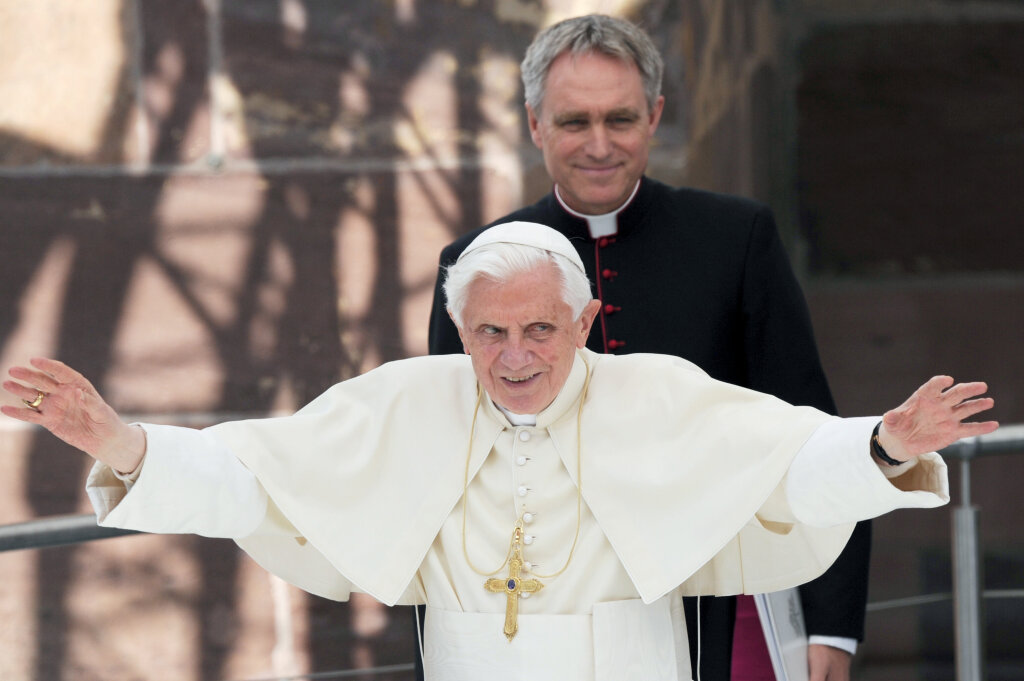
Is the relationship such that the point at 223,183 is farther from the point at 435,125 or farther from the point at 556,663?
the point at 556,663

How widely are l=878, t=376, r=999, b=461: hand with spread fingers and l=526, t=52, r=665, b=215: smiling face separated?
3.18 ft

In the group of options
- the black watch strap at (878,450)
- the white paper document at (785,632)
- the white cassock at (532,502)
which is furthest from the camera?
the white paper document at (785,632)

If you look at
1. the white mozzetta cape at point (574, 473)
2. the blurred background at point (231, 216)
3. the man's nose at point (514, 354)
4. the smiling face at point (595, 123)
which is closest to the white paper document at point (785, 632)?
the white mozzetta cape at point (574, 473)

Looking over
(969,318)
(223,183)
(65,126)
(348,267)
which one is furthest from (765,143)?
(65,126)

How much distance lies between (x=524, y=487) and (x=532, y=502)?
0.10 feet

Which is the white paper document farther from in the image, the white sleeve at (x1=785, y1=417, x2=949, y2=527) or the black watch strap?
the black watch strap

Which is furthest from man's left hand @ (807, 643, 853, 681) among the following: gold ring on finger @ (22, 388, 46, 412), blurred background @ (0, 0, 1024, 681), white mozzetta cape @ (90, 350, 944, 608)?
blurred background @ (0, 0, 1024, 681)

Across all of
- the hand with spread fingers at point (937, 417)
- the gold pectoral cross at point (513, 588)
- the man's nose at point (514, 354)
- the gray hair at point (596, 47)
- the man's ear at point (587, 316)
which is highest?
the gray hair at point (596, 47)

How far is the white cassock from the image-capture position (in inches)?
85.2

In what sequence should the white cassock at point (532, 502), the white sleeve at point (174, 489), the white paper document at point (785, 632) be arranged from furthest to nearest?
the white paper document at point (785, 632)
the white cassock at point (532, 502)
the white sleeve at point (174, 489)

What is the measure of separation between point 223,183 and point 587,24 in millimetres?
1938

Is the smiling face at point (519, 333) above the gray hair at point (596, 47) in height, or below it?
below

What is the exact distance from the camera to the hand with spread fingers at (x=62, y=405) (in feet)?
6.12

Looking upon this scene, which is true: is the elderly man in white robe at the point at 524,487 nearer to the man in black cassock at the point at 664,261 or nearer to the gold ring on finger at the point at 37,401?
the gold ring on finger at the point at 37,401
